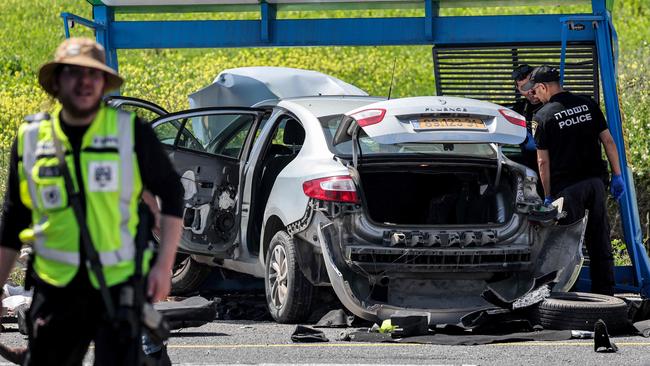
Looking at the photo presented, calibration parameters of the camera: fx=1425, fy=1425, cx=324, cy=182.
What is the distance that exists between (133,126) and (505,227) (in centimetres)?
506

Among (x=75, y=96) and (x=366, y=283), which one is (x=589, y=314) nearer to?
(x=366, y=283)

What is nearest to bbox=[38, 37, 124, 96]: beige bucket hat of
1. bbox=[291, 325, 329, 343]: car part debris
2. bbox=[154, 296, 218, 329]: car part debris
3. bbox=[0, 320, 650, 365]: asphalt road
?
bbox=[154, 296, 218, 329]: car part debris

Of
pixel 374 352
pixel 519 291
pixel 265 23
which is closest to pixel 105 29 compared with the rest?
pixel 265 23

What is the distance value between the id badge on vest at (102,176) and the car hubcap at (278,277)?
16.4 feet

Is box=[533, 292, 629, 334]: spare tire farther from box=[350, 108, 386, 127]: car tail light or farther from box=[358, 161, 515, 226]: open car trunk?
box=[350, 108, 386, 127]: car tail light

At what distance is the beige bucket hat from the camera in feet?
15.7

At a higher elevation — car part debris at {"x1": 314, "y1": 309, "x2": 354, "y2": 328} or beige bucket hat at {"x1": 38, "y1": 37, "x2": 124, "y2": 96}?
beige bucket hat at {"x1": 38, "y1": 37, "x2": 124, "y2": 96}

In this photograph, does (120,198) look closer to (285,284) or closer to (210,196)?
(285,284)

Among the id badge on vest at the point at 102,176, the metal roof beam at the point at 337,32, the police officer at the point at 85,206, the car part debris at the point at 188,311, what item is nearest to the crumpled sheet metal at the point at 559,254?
the car part debris at the point at 188,311

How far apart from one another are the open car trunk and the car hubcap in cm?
69

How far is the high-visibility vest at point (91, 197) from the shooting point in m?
4.75

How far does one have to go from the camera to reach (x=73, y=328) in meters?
4.74

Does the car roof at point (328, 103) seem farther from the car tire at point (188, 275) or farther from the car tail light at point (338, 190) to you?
the car tire at point (188, 275)

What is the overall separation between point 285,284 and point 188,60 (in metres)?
21.6
